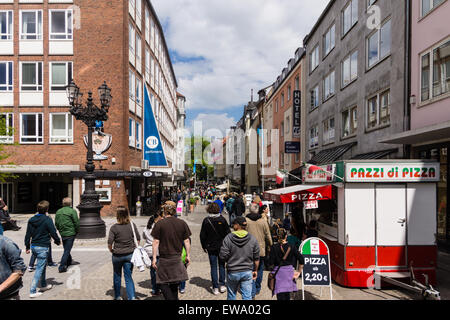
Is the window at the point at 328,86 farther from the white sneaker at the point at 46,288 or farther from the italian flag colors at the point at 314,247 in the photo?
the white sneaker at the point at 46,288

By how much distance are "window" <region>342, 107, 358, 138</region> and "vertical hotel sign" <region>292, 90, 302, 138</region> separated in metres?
9.72

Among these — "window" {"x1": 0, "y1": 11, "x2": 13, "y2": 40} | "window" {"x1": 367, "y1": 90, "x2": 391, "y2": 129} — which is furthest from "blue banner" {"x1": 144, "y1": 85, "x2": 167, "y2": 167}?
"window" {"x1": 367, "y1": 90, "x2": 391, "y2": 129}

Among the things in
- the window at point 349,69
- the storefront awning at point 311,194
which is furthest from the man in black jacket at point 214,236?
the window at point 349,69

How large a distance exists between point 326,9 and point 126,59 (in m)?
14.1

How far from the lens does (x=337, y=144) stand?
20.9m

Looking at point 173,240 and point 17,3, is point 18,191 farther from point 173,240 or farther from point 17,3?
point 173,240

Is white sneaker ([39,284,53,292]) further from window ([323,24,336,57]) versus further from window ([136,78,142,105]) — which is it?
window ([136,78,142,105])

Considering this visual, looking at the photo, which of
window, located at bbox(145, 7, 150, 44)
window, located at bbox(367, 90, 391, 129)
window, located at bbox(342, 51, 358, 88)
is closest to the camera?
window, located at bbox(367, 90, 391, 129)

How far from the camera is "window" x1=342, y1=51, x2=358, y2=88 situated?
18.3 m

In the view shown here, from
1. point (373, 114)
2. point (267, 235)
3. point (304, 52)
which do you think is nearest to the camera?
point (267, 235)

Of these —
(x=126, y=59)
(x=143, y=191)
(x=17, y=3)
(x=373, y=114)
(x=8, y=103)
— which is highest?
(x=17, y=3)

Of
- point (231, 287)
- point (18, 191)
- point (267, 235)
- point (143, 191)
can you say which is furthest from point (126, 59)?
point (231, 287)

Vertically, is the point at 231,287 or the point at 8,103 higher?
the point at 8,103

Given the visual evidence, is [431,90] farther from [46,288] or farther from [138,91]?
[138,91]
